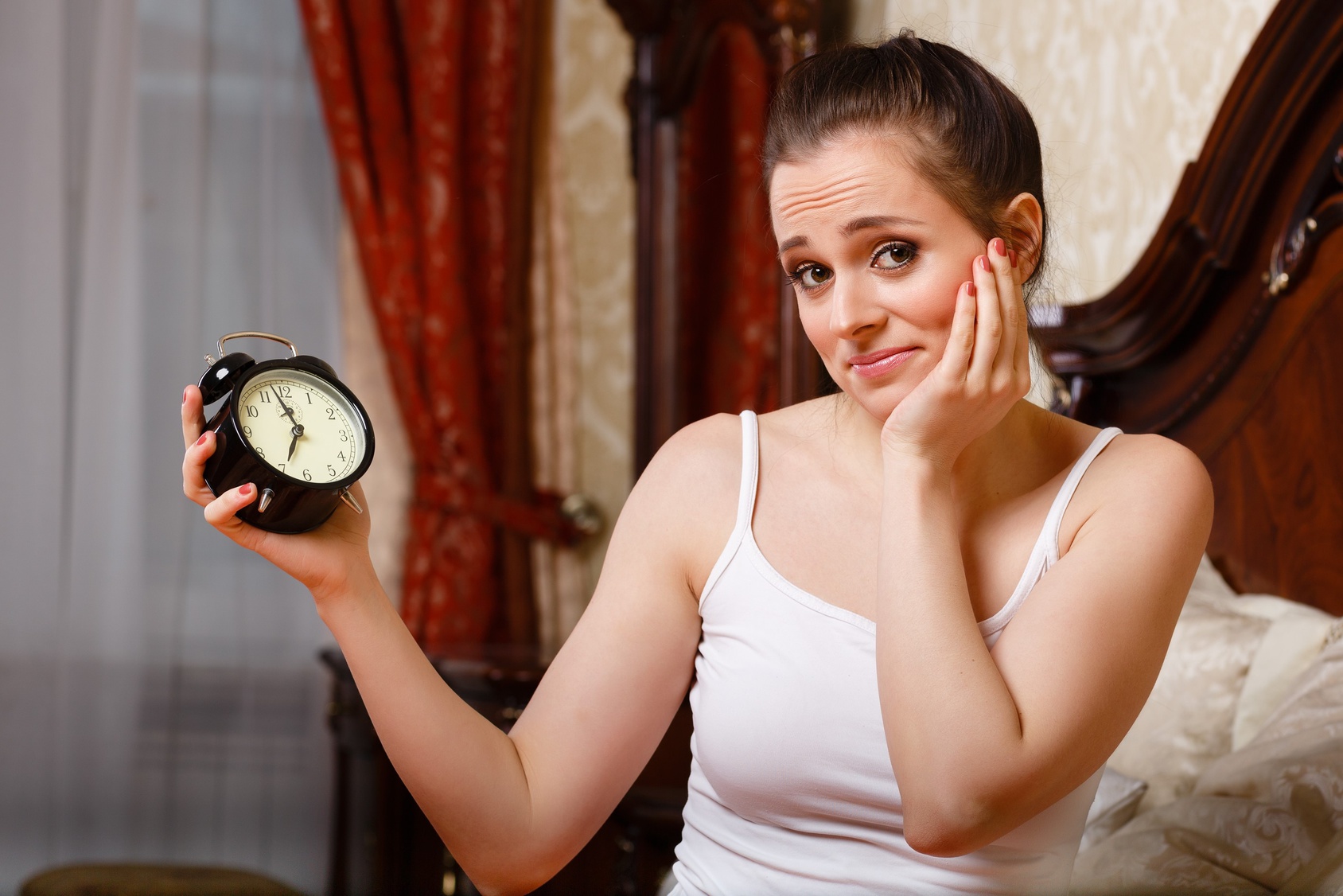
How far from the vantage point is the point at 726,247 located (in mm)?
3350

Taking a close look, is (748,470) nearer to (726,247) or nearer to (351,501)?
(351,501)

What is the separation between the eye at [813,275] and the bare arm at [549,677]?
10.0 inches

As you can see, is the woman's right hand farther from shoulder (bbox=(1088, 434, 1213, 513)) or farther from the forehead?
shoulder (bbox=(1088, 434, 1213, 513))

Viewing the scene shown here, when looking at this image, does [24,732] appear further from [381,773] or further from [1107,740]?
[1107,740]

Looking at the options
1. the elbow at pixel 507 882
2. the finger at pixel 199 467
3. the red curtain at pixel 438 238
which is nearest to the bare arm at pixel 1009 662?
the elbow at pixel 507 882

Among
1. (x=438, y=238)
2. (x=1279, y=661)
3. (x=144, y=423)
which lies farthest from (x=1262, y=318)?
(x=144, y=423)

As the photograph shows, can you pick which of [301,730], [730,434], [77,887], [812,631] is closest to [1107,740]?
[812,631]

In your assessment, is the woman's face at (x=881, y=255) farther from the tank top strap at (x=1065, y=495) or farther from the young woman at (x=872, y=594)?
the tank top strap at (x=1065, y=495)

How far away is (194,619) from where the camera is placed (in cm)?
301

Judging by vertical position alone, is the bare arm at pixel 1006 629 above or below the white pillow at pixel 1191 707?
above

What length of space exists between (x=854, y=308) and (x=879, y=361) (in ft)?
0.22

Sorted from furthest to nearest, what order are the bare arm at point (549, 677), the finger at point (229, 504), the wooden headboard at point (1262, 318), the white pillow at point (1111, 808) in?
the wooden headboard at point (1262, 318) → the white pillow at point (1111, 808) → the bare arm at point (549, 677) → the finger at point (229, 504)

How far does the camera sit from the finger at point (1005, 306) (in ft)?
3.89

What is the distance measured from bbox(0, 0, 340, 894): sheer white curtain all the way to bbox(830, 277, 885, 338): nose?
88.2 inches
